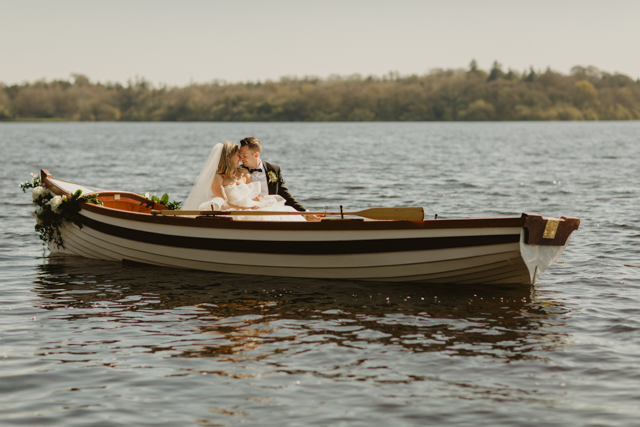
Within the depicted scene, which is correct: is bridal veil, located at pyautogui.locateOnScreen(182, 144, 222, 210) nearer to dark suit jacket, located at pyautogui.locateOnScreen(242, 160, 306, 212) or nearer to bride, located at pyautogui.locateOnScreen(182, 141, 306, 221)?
bride, located at pyautogui.locateOnScreen(182, 141, 306, 221)

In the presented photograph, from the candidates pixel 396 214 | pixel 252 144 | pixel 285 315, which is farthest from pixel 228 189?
pixel 396 214

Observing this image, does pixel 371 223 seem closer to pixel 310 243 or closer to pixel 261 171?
pixel 310 243


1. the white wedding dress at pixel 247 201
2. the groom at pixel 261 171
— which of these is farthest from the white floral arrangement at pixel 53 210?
the groom at pixel 261 171

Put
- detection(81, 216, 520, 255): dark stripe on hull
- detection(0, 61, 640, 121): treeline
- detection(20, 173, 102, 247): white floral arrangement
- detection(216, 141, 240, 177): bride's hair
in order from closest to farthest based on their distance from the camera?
detection(81, 216, 520, 255): dark stripe on hull
detection(216, 141, 240, 177): bride's hair
detection(20, 173, 102, 247): white floral arrangement
detection(0, 61, 640, 121): treeline

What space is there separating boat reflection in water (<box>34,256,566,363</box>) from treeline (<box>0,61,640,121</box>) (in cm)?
15908

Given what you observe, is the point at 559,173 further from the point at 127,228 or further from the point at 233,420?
the point at 233,420

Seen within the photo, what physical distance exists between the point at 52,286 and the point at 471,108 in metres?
161

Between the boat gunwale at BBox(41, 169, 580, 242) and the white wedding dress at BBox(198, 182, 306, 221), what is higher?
the white wedding dress at BBox(198, 182, 306, 221)

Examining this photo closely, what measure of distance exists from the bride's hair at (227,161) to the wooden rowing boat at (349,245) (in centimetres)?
87

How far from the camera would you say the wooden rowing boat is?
870 centimetres

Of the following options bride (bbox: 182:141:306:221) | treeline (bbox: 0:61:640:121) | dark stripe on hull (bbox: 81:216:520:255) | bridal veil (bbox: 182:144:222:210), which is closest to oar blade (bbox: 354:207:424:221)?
dark stripe on hull (bbox: 81:216:520:255)

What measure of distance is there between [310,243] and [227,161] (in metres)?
1.95

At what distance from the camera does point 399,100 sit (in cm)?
16950

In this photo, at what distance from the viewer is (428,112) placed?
548 feet
